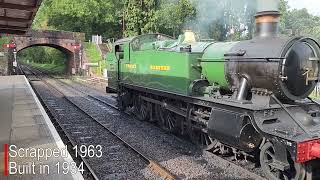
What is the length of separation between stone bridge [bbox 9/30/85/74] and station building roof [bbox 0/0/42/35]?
95.7 ft

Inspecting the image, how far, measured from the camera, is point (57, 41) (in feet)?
133

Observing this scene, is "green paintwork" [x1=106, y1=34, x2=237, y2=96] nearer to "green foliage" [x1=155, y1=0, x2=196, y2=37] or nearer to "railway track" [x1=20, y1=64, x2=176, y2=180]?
"railway track" [x1=20, y1=64, x2=176, y2=180]

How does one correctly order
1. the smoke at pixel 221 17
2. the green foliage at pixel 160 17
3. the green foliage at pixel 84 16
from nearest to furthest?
the smoke at pixel 221 17 < the green foliage at pixel 160 17 < the green foliage at pixel 84 16

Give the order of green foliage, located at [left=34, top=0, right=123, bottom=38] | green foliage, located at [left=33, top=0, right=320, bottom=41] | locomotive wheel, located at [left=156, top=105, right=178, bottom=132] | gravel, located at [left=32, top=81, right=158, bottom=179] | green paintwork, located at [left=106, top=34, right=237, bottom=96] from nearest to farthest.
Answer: gravel, located at [left=32, top=81, right=158, bottom=179]
green paintwork, located at [left=106, top=34, right=237, bottom=96]
locomotive wheel, located at [left=156, top=105, right=178, bottom=132]
green foliage, located at [left=33, top=0, right=320, bottom=41]
green foliage, located at [left=34, top=0, right=123, bottom=38]

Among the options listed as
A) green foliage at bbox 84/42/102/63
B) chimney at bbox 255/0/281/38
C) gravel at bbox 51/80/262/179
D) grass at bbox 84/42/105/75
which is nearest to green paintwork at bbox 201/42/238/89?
chimney at bbox 255/0/281/38

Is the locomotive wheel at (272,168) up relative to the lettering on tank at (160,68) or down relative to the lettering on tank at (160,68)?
down

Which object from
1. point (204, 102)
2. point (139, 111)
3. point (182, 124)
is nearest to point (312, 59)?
point (204, 102)

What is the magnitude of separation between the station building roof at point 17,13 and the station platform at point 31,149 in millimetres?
2780

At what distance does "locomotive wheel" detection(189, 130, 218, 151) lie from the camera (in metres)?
8.25

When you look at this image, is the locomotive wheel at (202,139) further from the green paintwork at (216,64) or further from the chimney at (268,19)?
the chimney at (268,19)

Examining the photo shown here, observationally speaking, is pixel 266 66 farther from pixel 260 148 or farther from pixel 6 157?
pixel 6 157

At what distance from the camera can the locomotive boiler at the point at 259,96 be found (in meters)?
6.10

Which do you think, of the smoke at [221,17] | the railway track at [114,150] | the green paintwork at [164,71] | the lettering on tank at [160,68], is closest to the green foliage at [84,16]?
the smoke at [221,17]

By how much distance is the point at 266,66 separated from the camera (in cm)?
652
